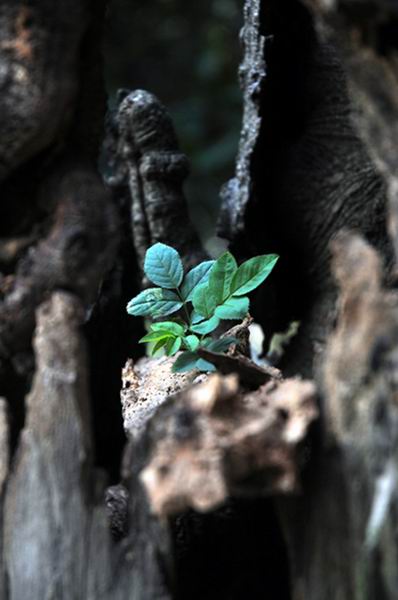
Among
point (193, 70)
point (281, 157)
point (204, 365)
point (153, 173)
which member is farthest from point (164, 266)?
point (193, 70)

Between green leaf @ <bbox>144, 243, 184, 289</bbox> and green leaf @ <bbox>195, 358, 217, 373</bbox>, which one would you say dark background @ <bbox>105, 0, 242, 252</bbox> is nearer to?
green leaf @ <bbox>144, 243, 184, 289</bbox>

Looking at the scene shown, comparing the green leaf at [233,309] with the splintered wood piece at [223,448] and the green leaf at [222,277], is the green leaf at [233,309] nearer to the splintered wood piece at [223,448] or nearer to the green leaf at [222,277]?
the green leaf at [222,277]

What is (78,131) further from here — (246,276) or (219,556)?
(219,556)

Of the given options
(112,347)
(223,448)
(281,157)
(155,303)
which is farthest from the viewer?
(281,157)

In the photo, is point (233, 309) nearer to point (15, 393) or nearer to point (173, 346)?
point (173, 346)

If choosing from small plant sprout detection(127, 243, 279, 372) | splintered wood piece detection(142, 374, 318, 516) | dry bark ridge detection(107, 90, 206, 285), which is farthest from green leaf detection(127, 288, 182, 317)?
splintered wood piece detection(142, 374, 318, 516)

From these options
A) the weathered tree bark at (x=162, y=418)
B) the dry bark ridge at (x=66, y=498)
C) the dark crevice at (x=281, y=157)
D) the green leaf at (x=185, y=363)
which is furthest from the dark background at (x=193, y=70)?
the dry bark ridge at (x=66, y=498)
